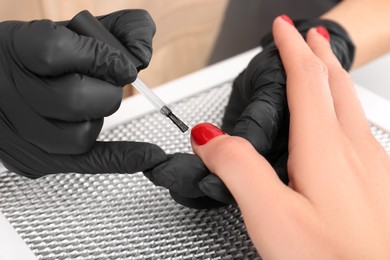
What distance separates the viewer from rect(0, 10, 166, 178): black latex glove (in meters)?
0.54

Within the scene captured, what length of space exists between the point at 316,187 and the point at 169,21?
2.15ft

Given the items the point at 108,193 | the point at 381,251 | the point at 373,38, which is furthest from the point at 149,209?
the point at 373,38

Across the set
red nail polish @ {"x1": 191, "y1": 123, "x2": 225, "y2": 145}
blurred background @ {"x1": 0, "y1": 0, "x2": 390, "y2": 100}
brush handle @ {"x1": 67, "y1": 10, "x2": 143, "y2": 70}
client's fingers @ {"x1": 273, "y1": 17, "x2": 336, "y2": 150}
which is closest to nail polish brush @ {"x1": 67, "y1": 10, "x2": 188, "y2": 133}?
brush handle @ {"x1": 67, "y1": 10, "x2": 143, "y2": 70}

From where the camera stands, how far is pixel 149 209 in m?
0.63

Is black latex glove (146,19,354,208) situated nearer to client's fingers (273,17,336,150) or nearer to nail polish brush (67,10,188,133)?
client's fingers (273,17,336,150)

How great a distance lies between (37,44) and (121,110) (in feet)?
0.82

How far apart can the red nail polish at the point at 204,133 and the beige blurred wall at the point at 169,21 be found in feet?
1.47

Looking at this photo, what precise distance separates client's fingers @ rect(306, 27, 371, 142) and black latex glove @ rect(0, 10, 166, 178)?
0.79ft

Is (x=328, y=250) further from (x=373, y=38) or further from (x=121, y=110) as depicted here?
(x=373, y=38)

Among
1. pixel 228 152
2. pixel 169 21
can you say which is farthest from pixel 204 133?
pixel 169 21

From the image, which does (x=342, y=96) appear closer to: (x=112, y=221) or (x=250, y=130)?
(x=250, y=130)

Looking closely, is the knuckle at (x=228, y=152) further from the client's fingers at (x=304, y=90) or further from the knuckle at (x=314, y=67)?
the knuckle at (x=314, y=67)

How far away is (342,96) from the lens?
2.23 feet

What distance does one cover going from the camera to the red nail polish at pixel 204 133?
598 mm
